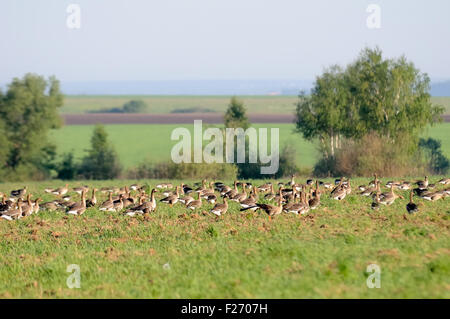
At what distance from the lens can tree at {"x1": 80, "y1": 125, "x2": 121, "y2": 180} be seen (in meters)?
85.0

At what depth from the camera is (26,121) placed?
90.0m

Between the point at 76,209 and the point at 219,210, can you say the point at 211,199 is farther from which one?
the point at 76,209

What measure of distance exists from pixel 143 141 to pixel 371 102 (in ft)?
244

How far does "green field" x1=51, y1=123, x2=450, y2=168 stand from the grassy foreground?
208 feet

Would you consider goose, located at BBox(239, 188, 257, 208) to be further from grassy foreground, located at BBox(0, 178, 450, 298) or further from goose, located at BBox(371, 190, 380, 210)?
goose, located at BBox(371, 190, 380, 210)

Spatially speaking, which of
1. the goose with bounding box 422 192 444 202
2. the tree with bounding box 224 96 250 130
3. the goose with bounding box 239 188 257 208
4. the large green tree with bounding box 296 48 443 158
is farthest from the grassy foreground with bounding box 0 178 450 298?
the tree with bounding box 224 96 250 130

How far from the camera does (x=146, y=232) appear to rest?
24.0 metres

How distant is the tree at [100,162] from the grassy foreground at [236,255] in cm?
5756

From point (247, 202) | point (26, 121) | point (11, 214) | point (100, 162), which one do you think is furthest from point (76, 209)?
point (26, 121)

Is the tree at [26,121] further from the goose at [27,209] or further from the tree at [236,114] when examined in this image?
the goose at [27,209]
